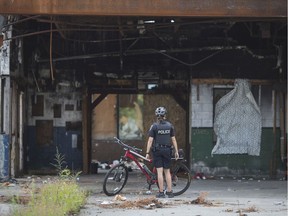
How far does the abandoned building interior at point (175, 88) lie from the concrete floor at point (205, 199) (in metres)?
1.63

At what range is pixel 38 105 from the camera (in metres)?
19.2

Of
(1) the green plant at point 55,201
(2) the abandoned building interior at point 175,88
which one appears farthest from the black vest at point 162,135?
(2) the abandoned building interior at point 175,88

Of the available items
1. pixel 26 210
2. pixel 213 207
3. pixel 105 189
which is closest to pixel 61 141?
pixel 105 189

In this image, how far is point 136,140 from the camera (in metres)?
29.2

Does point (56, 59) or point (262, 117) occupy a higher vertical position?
point (56, 59)

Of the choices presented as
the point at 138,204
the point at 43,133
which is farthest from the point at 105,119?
the point at 138,204

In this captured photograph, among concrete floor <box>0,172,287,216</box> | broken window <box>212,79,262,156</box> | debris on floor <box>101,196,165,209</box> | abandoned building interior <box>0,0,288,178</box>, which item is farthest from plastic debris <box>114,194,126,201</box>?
broken window <box>212,79,262,156</box>

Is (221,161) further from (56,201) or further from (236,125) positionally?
(56,201)

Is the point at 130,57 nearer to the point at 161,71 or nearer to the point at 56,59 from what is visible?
the point at 161,71

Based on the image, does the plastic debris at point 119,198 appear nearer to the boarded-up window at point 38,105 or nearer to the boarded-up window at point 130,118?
the boarded-up window at point 38,105

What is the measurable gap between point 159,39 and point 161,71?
1069 mm

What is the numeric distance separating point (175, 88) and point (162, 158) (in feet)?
21.5

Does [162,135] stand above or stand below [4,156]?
above

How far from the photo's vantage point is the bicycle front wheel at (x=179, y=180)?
1353cm
